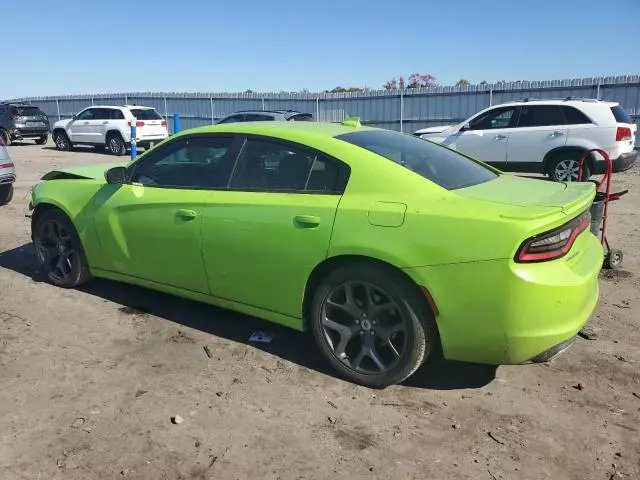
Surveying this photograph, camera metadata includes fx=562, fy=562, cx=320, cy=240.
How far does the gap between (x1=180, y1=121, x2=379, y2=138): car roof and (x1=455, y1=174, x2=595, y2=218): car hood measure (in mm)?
974

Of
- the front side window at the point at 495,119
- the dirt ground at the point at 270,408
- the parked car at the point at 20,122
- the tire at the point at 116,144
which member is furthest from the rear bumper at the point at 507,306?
the parked car at the point at 20,122

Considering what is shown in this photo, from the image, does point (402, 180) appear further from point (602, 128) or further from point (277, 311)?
point (602, 128)

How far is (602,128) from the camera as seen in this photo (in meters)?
10.7

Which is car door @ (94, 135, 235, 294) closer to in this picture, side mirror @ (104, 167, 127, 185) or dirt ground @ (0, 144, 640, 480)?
side mirror @ (104, 167, 127, 185)

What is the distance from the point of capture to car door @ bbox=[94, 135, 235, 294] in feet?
12.9

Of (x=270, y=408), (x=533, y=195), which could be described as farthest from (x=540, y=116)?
(x=270, y=408)

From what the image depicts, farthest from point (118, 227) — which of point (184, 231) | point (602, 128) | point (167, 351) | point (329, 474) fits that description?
point (602, 128)

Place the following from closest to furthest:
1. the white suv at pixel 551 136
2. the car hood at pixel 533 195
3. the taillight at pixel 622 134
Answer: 1. the car hood at pixel 533 195
2. the taillight at pixel 622 134
3. the white suv at pixel 551 136

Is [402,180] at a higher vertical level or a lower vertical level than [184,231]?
higher

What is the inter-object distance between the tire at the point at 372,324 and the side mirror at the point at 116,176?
76.9 inches

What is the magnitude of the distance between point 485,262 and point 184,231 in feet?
6.90

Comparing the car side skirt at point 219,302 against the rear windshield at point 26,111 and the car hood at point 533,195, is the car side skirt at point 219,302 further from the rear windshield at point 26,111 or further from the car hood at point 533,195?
the rear windshield at point 26,111

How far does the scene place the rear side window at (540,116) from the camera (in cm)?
1119

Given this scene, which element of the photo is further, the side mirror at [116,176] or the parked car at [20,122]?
the parked car at [20,122]
